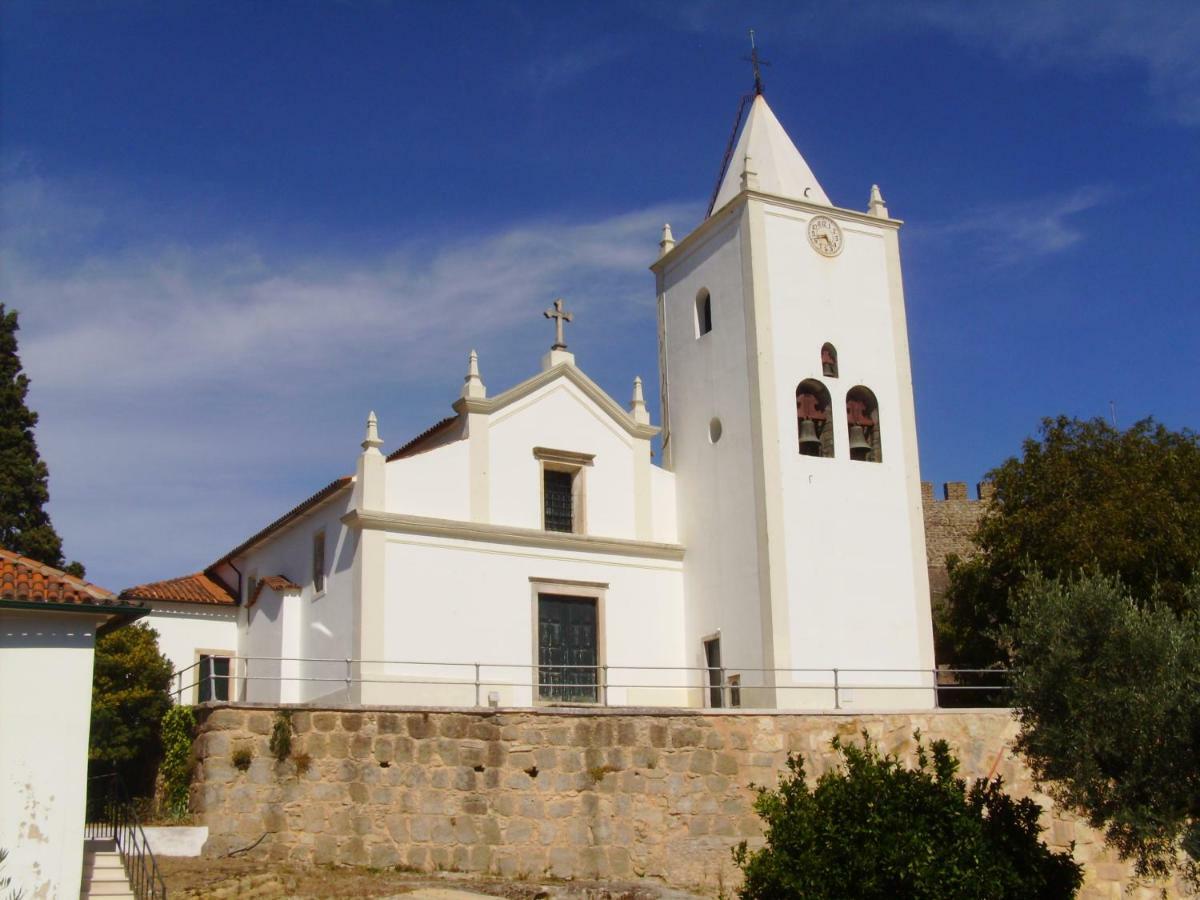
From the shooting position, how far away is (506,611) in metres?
25.4

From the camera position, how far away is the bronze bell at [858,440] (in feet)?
89.0

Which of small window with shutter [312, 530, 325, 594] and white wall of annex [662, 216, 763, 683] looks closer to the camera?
white wall of annex [662, 216, 763, 683]

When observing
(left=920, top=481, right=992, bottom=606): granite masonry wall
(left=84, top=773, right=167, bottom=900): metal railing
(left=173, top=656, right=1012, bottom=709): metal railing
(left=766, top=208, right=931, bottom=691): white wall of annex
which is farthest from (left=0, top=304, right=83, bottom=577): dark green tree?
(left=920, top=481, right=992, bottom=606): granite masonry wall

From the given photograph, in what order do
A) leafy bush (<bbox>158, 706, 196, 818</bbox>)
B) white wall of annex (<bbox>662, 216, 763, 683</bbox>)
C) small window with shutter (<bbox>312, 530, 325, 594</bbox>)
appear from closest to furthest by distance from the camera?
1. leafy bush (<bbox>158, 706, 196, 818</bbox>)
2. white wall of annex (<bbox>662, 216, 763, 683</bbox>)
3. small window with shutter (<bbox>312, 530, 325, 594</bbox>)

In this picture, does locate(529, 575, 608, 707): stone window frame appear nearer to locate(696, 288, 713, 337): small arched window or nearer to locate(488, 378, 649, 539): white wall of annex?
locate(488, 378, 649, 539): white wall of annex

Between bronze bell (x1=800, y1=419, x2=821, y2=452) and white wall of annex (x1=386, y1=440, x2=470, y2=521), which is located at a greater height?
bronze bell (x1=800, y1=419, x2=821, y2=452)

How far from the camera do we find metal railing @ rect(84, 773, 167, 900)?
17.3 meters

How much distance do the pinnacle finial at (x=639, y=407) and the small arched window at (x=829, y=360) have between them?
387 cm

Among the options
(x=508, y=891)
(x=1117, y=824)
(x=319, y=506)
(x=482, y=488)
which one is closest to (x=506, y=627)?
(x=482, y=488)

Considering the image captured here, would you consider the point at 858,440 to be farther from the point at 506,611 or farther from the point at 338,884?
the point at 338,884

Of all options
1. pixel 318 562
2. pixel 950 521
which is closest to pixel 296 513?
pixel 318 562

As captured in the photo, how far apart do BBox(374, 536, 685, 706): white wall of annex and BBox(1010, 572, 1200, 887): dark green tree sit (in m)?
9.74

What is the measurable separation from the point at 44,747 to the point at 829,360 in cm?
1694

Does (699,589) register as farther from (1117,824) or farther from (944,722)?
(1117,824)
